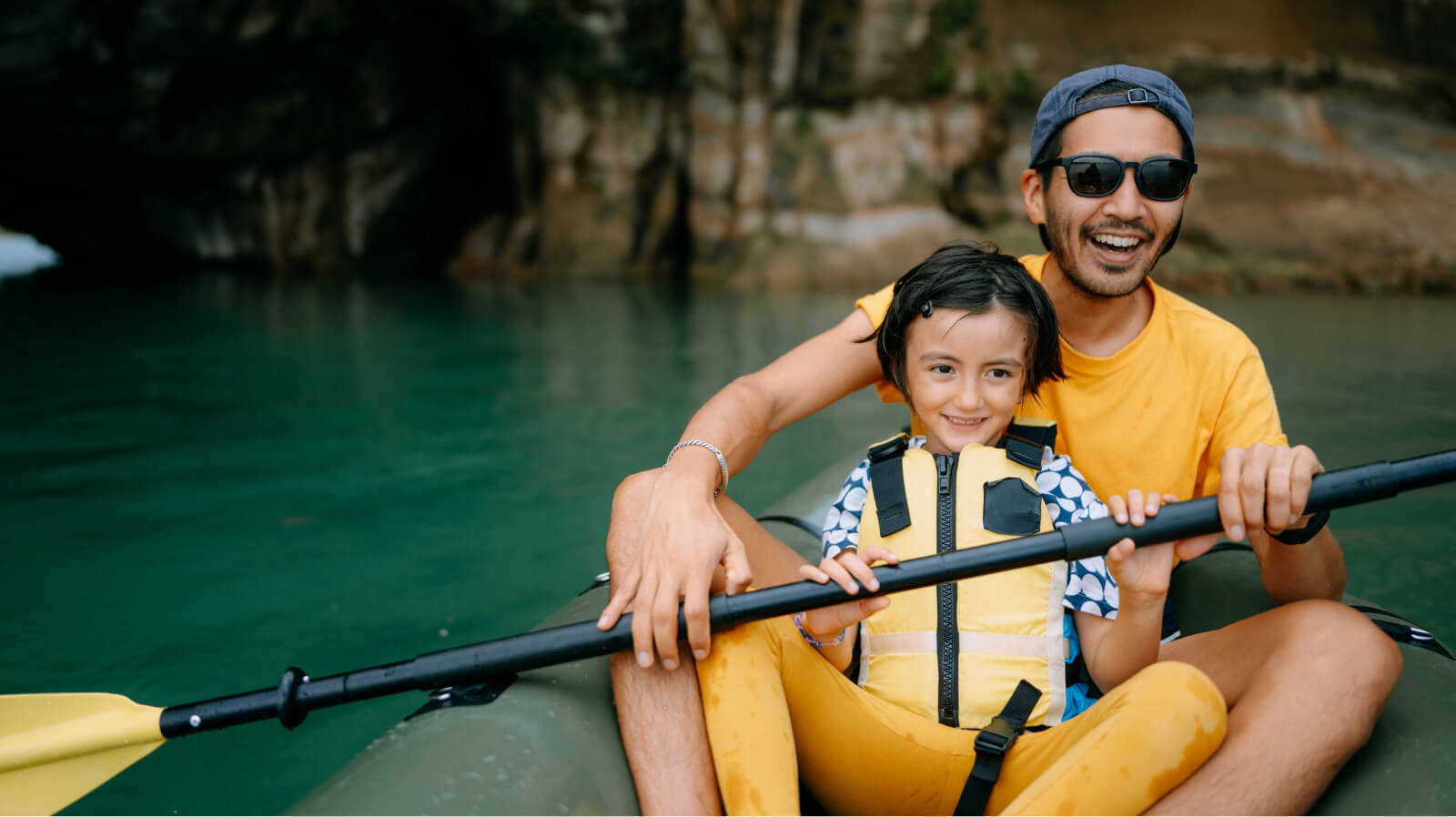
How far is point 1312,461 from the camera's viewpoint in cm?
107

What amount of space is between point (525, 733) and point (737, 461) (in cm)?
49

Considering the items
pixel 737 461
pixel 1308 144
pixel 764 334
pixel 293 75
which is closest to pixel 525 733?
pixel 737 461

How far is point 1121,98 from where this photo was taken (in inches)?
54.3

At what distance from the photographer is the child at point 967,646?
98 cm

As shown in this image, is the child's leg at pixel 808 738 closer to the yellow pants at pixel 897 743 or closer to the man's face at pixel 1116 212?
the yellow pants at pixel 897 743

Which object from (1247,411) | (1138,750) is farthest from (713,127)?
(1138,750)

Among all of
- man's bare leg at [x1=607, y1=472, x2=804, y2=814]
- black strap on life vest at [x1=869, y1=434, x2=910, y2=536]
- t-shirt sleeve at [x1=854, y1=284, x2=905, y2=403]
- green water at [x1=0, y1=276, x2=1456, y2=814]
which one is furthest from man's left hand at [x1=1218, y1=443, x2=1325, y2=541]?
green water at [x1=0, y1=276, x2=1456, y2=814]

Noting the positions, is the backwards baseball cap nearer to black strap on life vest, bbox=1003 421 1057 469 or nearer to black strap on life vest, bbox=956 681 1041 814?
black strap on life vest, bbox=1003 421 1057 469

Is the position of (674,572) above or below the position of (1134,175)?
below

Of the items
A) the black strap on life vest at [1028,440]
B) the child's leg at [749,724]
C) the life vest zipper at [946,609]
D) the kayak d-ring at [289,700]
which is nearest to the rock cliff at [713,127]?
the black strap on life vest at [1028,440]

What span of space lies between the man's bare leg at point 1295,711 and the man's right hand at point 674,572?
0.50 metres

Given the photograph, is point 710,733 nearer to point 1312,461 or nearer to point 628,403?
point 1312,461

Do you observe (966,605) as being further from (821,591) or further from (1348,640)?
(1348,640)

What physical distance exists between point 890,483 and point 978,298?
0.86 ft
